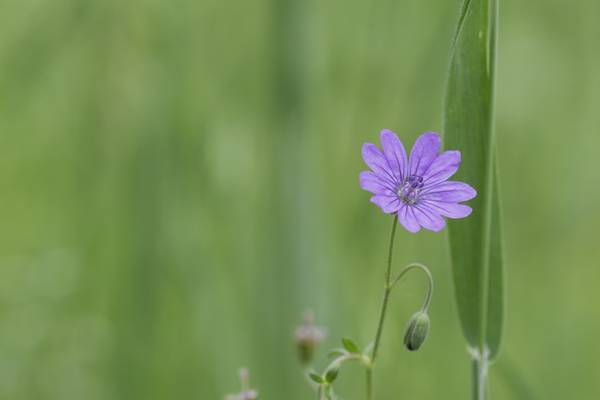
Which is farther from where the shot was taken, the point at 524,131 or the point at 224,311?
the point at 524,131

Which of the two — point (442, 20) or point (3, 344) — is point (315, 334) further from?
point (3, 344)

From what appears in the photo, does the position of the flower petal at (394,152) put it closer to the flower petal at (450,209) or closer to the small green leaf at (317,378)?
the flower petal at (450,209)

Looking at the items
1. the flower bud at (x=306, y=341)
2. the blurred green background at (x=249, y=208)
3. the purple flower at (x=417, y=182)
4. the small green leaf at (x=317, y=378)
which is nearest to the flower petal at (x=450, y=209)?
the purple flower at (x=417, y=182)

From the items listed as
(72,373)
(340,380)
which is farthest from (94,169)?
(340,380)

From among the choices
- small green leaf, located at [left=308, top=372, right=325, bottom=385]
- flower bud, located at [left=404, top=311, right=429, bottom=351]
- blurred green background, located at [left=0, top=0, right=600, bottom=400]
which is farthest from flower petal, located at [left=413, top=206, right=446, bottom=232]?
blurred green background, located at [left=0, top=0, right=600, bottom=400]

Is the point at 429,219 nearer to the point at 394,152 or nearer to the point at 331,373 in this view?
the point at 394,152

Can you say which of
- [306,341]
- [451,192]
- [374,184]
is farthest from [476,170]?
[306,341]

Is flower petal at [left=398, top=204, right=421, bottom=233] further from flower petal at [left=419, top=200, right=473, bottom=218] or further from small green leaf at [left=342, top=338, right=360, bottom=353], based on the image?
small green leaf at [left=342, top=338, right=360, bottom=353]
